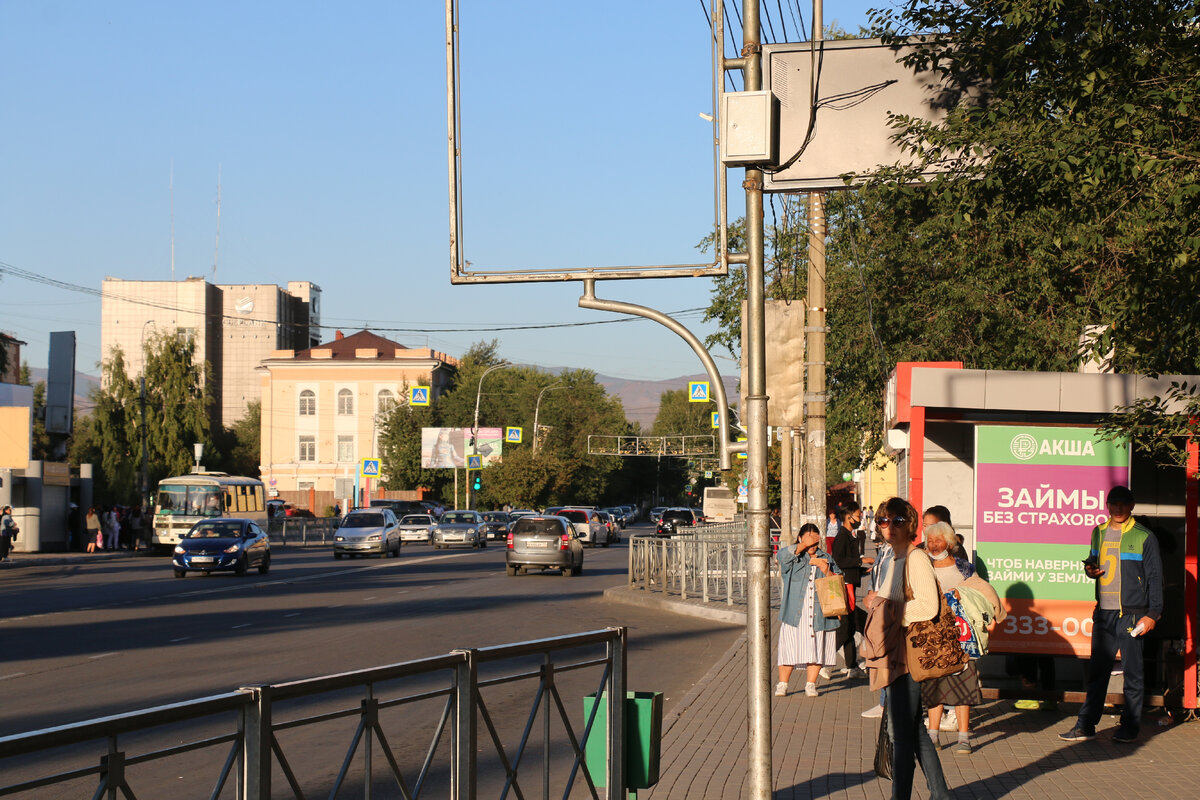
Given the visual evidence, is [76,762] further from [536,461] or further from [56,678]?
[536,461]

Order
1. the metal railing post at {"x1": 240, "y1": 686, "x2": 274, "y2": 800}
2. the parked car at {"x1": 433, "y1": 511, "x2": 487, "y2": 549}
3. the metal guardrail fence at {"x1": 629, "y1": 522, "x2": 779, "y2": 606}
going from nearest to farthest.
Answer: the metal railing post at {"x1": 240, "y1": 686, "x2": 274, "y2": 800} < the metal guardrail fence at {"x1": 629, "y1": 522, "x2": 779, "y2": 606} < the parked car at {"x1": 433, "y1": 511, "x2": 487, "y2": 549}

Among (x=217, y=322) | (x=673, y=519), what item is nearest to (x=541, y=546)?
(x=673, y=519)

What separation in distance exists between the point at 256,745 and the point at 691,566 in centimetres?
2234

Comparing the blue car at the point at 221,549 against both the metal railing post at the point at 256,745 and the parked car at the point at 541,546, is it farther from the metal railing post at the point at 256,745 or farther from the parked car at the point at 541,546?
the metal railing post at the point at 256,745

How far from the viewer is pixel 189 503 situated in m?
51.8

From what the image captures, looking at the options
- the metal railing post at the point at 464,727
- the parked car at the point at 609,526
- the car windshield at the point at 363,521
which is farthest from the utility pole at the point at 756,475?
the parked car at the point at 609,526

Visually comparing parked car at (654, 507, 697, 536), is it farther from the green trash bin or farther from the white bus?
the green trash bin

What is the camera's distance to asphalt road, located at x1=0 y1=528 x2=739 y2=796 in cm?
1321

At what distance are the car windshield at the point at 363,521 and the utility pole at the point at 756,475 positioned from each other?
39410mm

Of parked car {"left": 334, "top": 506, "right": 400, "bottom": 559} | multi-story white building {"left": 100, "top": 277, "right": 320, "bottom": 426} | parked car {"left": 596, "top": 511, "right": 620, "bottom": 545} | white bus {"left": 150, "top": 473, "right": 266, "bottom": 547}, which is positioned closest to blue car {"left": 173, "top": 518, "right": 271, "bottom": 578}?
parked car {"left": 334, "top": 506, "right": 400, "bottom": 559}

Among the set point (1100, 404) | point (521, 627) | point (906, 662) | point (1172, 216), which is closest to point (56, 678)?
point (521, 627)

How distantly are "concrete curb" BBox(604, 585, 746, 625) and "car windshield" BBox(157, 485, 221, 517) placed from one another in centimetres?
2863

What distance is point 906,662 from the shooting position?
7.85 m

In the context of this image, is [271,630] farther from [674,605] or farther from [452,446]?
[452,446]
